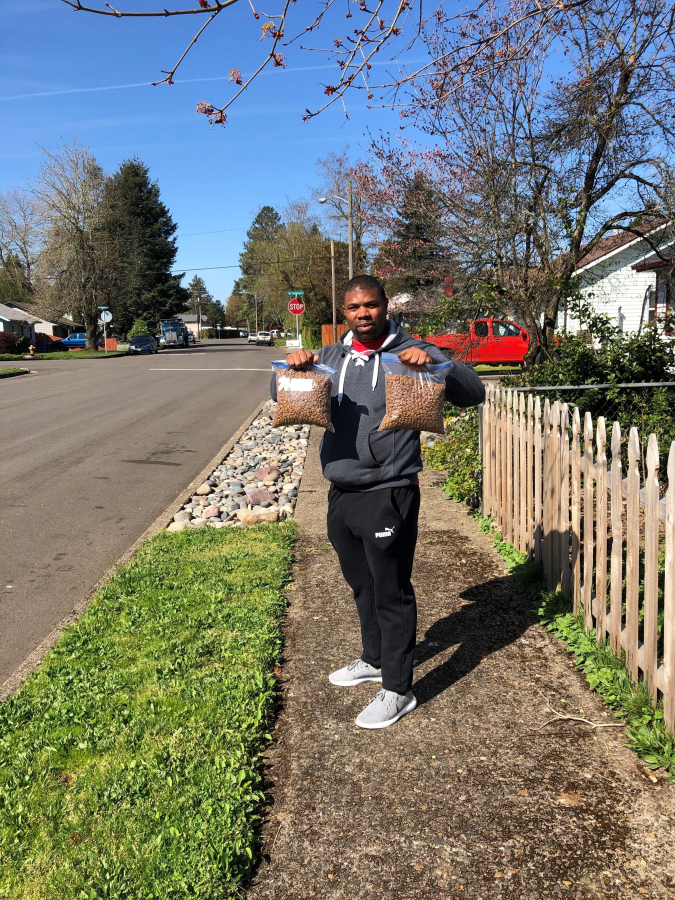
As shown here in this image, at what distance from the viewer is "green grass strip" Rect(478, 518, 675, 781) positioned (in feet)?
9.64

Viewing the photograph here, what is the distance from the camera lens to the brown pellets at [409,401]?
2.96 m

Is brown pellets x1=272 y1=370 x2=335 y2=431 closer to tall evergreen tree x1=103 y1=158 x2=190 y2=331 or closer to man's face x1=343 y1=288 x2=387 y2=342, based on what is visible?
man's face x1=343 y1=288 x2=387 y2=342

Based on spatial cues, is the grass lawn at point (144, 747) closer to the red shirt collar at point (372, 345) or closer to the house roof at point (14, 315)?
the red shirt collar at point (372, 345)

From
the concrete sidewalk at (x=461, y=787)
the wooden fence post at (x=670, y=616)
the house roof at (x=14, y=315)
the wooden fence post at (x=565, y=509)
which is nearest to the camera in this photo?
the concrete sidewalk at (x=461, y=787)

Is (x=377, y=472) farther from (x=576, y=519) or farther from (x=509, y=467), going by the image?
(x=509, y=467)

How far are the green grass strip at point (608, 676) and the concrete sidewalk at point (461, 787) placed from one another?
0.07 metres

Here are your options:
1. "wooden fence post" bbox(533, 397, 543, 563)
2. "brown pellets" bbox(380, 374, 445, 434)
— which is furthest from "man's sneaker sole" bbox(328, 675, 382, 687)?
"wooden fence post" bbox(533, 397, 543, 563)

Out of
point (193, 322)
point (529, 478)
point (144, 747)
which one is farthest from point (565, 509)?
point (193, 322)

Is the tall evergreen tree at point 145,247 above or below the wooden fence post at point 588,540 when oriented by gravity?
above

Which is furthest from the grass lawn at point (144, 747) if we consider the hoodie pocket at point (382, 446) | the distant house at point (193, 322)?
the distant house at point (193, 322)

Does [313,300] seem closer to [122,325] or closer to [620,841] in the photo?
[122,325]

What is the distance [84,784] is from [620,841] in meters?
1.92

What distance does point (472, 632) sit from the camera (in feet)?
13.9

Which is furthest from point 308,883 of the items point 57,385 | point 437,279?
point 57,385
